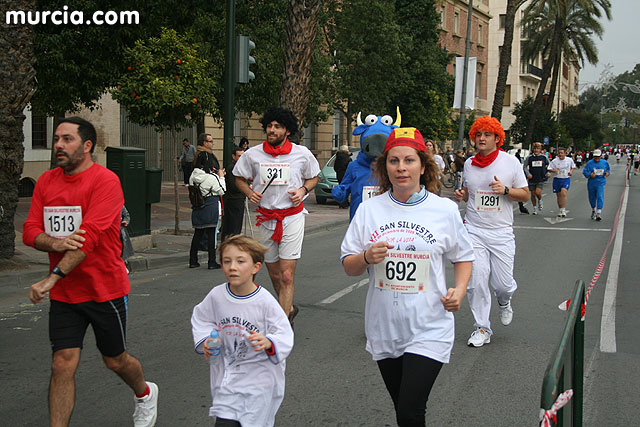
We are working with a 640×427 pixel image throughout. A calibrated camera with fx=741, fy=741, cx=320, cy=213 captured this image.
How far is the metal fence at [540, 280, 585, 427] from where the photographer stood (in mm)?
1900

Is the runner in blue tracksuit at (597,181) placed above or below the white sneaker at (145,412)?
above

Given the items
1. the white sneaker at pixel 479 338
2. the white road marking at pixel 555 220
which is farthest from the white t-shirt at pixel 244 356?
the white road marking at pixel 555 220

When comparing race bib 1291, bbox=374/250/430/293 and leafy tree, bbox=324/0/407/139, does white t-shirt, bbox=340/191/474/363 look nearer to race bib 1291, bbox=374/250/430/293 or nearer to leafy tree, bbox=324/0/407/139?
race bib 1291, bbox=374/250/430/293

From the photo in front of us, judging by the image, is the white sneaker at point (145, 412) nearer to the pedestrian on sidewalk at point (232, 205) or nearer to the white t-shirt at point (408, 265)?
the white t-shirt at point (408, 265)

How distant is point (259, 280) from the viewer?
9.66m

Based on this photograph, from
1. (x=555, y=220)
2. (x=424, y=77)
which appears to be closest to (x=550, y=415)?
(x=555, y=220)

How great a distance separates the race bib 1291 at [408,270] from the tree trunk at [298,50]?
40.0 feet

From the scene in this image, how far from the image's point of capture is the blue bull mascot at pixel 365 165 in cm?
635

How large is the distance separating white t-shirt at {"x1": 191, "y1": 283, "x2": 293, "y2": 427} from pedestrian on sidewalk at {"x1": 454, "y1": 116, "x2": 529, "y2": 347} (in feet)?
10.7

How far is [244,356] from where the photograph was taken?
11.0ft

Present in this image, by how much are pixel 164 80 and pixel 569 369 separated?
11366 mm

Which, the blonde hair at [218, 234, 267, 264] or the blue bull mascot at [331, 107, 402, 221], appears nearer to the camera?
the blonde hair at [218, 234, 267, 264]

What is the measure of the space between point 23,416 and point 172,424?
94 centimetres

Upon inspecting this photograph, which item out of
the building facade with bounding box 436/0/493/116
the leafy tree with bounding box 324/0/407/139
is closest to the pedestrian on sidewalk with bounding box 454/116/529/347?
the leafy tree with bounding box 324/0/407/139
